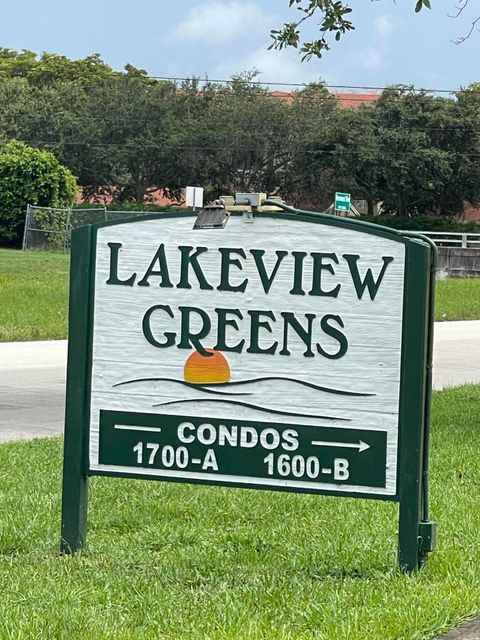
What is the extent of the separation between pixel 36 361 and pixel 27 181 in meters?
34.6

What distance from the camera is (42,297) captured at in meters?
24.8

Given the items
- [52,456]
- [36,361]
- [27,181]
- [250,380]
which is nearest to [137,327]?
[250,380]

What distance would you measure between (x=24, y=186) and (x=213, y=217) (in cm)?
4544

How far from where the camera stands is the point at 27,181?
49.2 m

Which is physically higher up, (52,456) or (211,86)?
(211,86)

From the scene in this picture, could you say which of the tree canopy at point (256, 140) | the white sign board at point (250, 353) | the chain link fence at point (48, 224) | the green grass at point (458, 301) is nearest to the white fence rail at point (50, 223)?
the chain link fence at point (48, 224)

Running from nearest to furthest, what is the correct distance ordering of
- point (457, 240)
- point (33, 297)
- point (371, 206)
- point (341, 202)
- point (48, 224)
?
Result: point (33, 297)
point (341, 202)
point (48, 224)
point (457, 240)
point (371, 206)

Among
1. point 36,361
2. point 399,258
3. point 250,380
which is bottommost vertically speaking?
point 36,361

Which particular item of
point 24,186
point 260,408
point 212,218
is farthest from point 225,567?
point 24,186

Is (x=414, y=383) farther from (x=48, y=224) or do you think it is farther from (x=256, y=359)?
(x=48, y=224)

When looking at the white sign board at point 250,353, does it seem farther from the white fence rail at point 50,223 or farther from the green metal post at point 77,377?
the white fence rail at point 50,223

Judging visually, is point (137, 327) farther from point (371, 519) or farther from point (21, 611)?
point (371, 519)

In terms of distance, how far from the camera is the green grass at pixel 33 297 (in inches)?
753

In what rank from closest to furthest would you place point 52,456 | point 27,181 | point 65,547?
point 65,547 → point 52,456 → point 27,181
